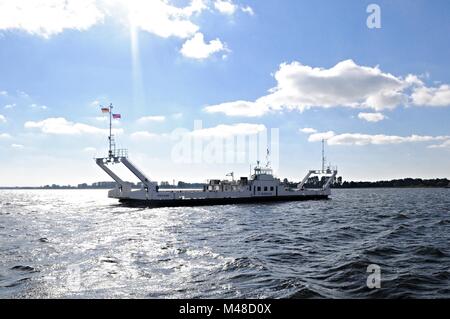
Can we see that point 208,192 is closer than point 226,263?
No

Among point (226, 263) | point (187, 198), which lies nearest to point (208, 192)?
point (187, 198)

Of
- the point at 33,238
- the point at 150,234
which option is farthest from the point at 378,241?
the point at 33,238

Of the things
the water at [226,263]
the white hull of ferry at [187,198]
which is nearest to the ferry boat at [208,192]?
the white hull of ferry at [187,198]

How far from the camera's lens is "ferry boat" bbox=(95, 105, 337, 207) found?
61.8 metres

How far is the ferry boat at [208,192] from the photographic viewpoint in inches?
2434

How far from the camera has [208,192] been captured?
218 feet

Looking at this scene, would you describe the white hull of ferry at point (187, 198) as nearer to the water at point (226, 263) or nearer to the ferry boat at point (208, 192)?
the ferry boat at point (208, 192)

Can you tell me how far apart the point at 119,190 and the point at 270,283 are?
57.0 metres

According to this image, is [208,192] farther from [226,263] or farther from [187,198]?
[226,263]

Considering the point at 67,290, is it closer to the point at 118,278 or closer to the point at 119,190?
the point at 118,278

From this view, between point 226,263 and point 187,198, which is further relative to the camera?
point 187,198

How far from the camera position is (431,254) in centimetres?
1877

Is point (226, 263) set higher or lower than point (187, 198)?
lower
